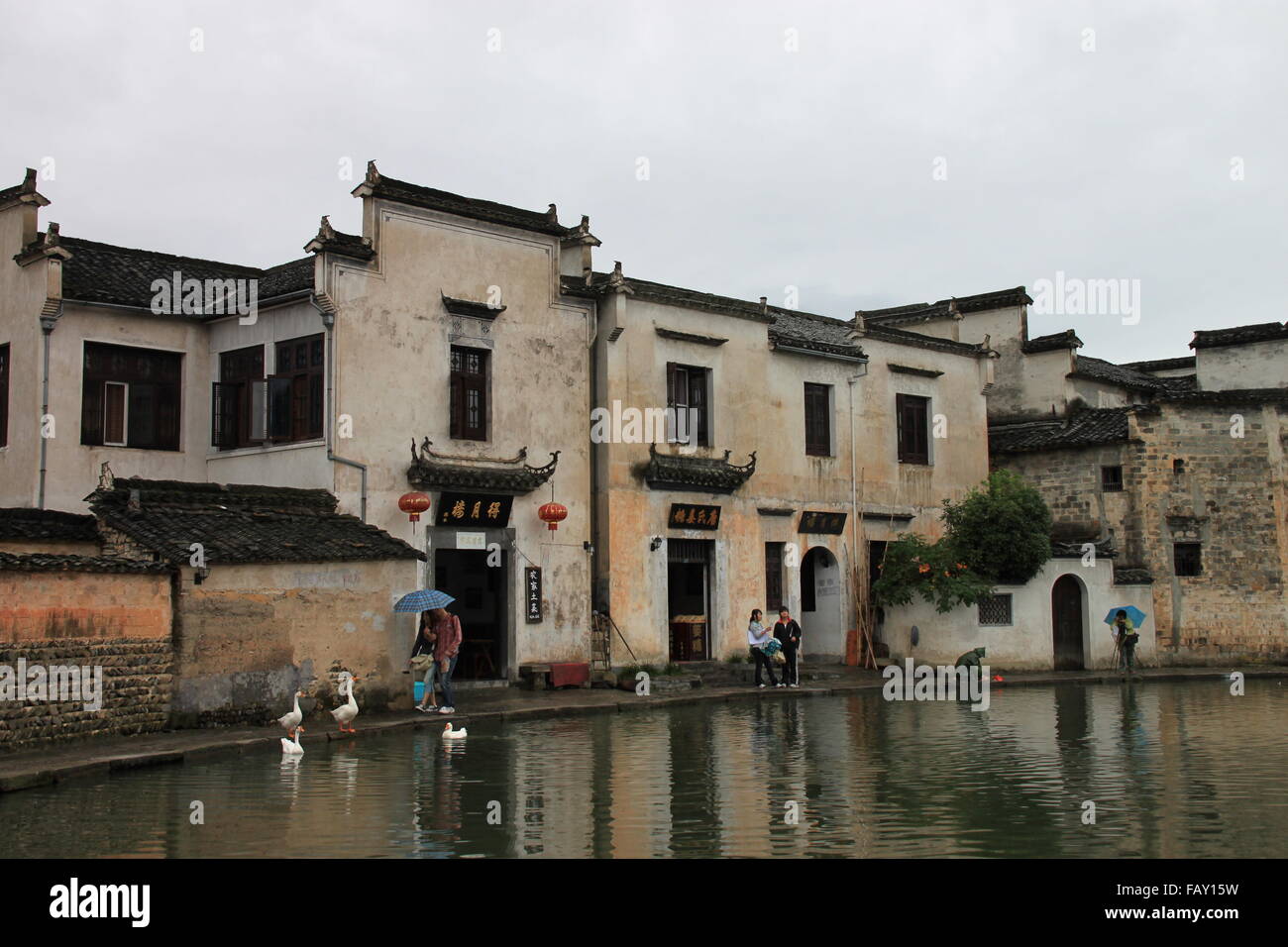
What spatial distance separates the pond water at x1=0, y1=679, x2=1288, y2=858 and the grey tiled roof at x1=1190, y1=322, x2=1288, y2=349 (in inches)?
653

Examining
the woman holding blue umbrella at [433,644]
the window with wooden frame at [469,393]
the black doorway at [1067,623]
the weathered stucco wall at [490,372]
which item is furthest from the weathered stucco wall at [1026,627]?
the woman holding blue umbrella at [433,644]

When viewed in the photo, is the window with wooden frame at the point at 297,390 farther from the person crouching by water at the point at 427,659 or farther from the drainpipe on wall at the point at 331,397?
the person crouching by water at the point at 427,659

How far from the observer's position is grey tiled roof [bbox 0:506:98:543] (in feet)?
57.0

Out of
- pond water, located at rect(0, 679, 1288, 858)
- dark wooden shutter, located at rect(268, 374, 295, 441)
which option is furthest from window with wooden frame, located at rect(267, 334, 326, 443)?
pond water, located at rect(0, 679, 1288, 858)

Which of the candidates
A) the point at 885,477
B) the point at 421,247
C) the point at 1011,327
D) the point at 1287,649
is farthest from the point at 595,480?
the point at 1287,649

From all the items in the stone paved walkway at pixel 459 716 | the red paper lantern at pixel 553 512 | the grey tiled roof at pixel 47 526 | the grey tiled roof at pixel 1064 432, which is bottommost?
the stone paved walkway at pixel 459 716

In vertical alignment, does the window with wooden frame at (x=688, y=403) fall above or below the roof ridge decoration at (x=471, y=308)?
below

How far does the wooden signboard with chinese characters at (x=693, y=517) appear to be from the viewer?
82.1ft

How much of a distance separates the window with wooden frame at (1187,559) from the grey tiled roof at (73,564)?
2261 centimetres

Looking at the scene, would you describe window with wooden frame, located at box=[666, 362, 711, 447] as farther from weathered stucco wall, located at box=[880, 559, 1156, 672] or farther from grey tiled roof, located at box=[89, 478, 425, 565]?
grey tiled roof, located at box=[89, 478, 425, 565]

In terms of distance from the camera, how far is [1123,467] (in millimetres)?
30250

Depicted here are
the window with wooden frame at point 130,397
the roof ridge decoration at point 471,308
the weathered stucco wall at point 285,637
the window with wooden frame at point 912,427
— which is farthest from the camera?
the window with wooden frame at point 912,427

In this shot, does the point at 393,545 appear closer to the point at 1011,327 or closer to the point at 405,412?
the point at 405,412

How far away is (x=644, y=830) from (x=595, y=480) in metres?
15.1
